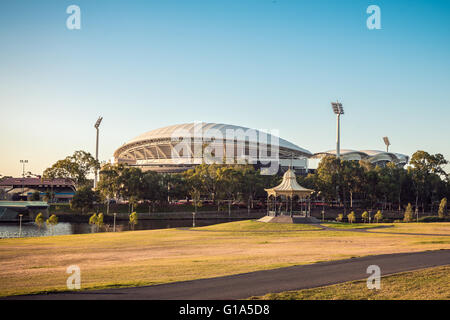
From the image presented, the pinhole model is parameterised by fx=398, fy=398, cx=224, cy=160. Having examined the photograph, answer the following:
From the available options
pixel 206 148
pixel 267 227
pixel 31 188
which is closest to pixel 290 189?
pixel 267 227

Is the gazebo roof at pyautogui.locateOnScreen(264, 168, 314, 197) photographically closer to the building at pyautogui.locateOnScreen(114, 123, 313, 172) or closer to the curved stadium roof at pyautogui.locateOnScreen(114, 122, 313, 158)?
the building at pyautogui.locateOnScreen(114, 123, 313, 172)

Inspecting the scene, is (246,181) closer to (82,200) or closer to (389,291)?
(82,200)

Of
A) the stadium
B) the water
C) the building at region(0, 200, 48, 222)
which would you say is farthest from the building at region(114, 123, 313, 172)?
the water

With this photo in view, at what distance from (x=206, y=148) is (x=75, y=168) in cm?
4498

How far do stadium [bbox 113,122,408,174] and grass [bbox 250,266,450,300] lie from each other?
4218 inches

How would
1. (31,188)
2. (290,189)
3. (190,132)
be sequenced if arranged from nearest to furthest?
(290,189)
(190,132)
(31,188)

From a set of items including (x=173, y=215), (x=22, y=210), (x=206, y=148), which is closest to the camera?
(x=22, y=210)

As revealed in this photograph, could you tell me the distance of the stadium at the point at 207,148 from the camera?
13225 cm

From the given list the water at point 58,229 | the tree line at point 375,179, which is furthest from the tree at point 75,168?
the tree line at point 375,179

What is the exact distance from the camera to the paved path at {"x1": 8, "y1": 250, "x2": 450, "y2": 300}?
566 inches

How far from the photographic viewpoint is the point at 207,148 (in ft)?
436

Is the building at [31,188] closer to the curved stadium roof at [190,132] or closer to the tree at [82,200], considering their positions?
the curved stadium roof at [190,132]
